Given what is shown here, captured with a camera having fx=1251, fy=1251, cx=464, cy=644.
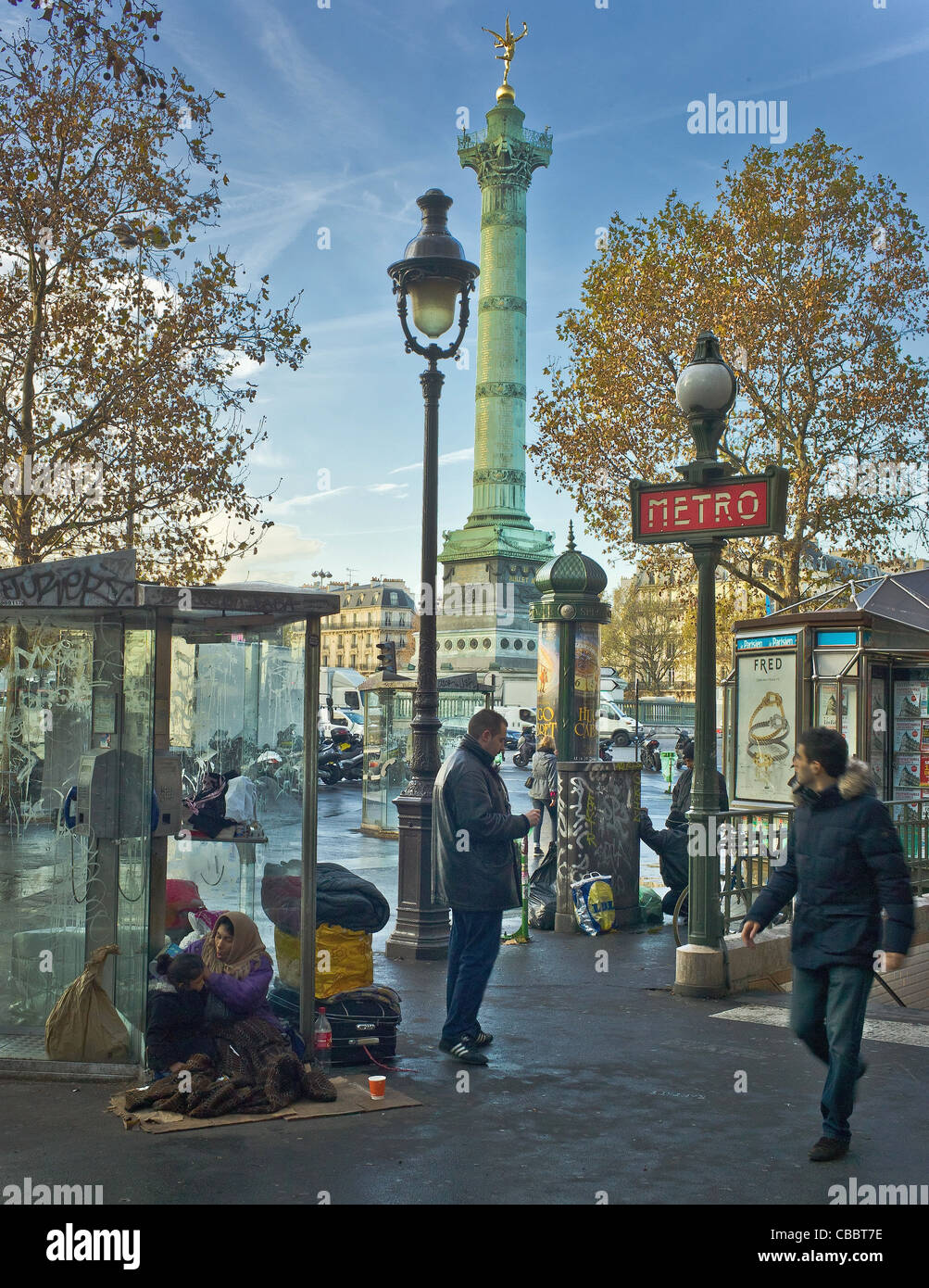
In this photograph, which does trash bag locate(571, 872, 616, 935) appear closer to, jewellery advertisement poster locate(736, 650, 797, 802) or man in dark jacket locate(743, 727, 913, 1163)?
jewellery advertisement poster locate(736, 650, 797, 802)

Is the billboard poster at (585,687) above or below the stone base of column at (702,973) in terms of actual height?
above

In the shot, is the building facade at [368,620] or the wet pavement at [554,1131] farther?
the building facade at [368,620]

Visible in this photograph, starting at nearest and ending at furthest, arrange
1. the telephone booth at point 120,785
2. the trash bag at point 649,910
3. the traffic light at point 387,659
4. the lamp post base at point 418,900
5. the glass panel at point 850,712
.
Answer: the telephone booth at point 120,785, the lamp post base at point 418,900, the trash bag at point 649,910, the glass panel at point 850,712, the traffic light at point 387,659

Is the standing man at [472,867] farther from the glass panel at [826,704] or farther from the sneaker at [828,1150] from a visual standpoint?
the glass panel at [826,704]

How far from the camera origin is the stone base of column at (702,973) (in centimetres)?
815

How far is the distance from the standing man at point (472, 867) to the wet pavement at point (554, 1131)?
27cm

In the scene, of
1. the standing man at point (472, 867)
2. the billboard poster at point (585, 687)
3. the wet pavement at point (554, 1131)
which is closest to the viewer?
the wet pavement at point (554, 1131)

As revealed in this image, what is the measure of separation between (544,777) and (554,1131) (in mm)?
10498

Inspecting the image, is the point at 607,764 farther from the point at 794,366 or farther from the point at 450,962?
the point at 794,366

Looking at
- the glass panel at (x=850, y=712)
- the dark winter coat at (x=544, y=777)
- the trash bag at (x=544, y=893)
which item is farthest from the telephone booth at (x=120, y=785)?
the dark winter coat at (x=544, y=777)

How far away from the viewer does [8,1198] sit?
443 centimetres

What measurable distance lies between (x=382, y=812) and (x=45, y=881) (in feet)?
43.4

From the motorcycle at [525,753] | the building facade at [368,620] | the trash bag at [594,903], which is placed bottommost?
the trash bag at [594,903]
